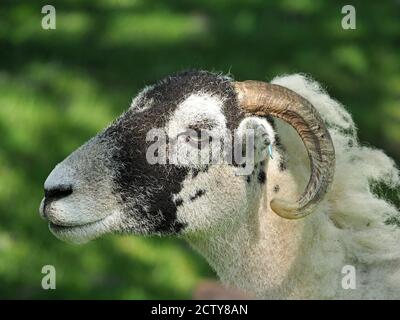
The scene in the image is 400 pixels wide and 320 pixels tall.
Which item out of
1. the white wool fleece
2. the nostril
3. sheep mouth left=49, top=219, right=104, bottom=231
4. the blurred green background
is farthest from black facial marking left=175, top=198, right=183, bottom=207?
the blurred green background

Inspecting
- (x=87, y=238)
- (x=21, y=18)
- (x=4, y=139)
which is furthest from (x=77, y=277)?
(x=21, y=18)

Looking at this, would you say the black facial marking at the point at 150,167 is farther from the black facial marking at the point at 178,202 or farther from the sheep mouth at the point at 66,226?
the sheep mouth at the point at 66,226

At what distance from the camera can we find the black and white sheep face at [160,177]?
3.37m

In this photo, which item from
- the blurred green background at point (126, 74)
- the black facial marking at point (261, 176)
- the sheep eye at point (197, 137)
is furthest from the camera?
the blurred green background at point (126, 74)

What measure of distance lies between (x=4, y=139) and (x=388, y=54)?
385cm

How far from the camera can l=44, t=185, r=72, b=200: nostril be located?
3.33 metres

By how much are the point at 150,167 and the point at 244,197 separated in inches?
16.0

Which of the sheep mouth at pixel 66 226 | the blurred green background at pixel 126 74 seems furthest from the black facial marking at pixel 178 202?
the blurred green background at pixel 126 74

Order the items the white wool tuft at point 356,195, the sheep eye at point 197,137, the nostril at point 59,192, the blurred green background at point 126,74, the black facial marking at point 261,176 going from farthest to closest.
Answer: the blurred green background at point 126,74 → the white wool tuft at point 356,195 → the black facial marking at point 261,176 → the sheep eye at point 197,137 → the nostril at point 59,192

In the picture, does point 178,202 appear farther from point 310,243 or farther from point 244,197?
point 310,243

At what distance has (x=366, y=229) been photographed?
12.1ft

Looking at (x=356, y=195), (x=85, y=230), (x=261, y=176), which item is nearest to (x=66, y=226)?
(x=85, y=230)

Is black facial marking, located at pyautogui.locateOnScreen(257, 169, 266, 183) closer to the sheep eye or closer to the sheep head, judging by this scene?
the sheep head

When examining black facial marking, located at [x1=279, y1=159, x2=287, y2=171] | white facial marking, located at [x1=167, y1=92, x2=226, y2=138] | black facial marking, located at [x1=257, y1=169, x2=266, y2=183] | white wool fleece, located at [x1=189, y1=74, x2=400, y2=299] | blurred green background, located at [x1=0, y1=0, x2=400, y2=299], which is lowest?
white wool fleece, located at [x1=189, y1=74, x2=400, y2=299]
